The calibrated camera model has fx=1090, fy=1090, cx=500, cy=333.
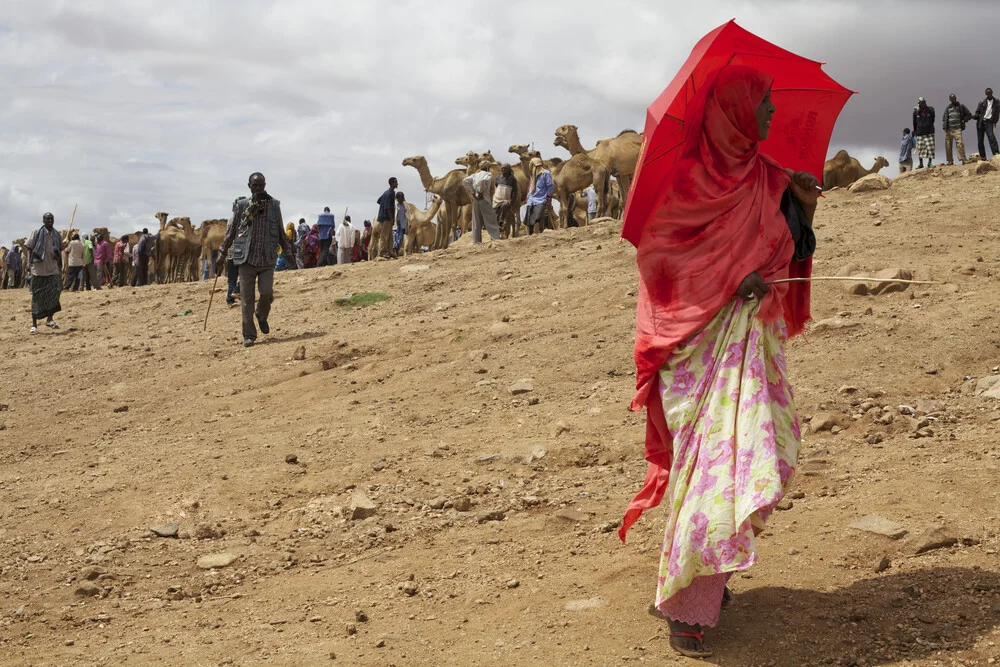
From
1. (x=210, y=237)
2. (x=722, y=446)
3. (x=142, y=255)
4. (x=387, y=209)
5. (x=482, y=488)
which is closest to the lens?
(x=722, y=446)

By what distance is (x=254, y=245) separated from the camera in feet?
38.2

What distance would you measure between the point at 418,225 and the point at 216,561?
19826 mm

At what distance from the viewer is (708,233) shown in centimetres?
396

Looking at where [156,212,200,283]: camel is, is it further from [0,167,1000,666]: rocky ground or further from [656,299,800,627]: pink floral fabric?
[656,299,800,627]: pink floral fabric

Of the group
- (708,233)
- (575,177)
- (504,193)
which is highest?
(575,177)

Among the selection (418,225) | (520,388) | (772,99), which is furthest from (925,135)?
(772,99)

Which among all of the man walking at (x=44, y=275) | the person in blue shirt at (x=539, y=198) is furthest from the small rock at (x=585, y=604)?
the person in blue shirt at (x=539, y=198)

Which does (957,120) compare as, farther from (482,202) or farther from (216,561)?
(216,561)

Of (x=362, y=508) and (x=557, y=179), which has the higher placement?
(x=557, y=179)

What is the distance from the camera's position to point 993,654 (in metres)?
3.61

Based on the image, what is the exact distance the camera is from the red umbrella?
391 cm

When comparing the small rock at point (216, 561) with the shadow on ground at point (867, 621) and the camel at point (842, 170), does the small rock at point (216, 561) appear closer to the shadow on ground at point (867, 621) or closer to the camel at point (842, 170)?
the shadow on ground at point (867, 621)

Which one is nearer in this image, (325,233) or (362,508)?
(362,508)

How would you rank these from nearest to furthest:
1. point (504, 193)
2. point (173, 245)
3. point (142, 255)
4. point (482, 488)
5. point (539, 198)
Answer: point (482, 488), point (504, 193), point (539, 198), point (142, 255), point (173, 245)
